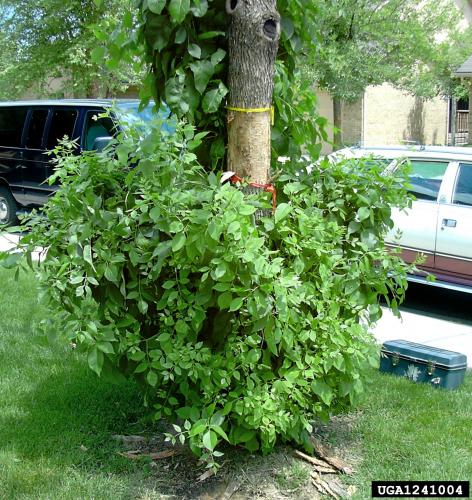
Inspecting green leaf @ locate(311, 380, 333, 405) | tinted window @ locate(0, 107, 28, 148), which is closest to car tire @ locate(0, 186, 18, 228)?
tinted window @ locate(0, 107, 28, 148)

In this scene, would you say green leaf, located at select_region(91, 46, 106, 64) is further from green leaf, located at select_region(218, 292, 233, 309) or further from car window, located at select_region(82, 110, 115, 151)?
car window, located at select_region(82, 110, 115, 151)

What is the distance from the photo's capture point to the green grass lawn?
383cm

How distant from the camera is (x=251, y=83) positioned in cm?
374

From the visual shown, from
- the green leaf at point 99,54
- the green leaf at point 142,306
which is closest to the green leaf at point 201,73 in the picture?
the green leaf at point 99,54

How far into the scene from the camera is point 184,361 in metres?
3.57

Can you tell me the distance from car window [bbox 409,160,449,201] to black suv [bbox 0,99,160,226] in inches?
193

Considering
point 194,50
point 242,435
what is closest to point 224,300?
point 242,435

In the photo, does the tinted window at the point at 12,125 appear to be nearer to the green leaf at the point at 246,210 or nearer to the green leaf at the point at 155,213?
the green leaf at the point at 155,213

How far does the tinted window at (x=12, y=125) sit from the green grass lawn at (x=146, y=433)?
24.3 ft

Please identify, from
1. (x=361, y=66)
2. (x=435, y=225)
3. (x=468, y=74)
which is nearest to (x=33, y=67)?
(x=361, y=66)

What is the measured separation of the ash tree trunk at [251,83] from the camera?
3.68 meters

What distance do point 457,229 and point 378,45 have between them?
13.7 m

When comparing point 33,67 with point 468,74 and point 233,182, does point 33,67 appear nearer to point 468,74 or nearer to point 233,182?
point 468,74

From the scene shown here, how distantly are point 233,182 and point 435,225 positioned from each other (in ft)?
15.5
